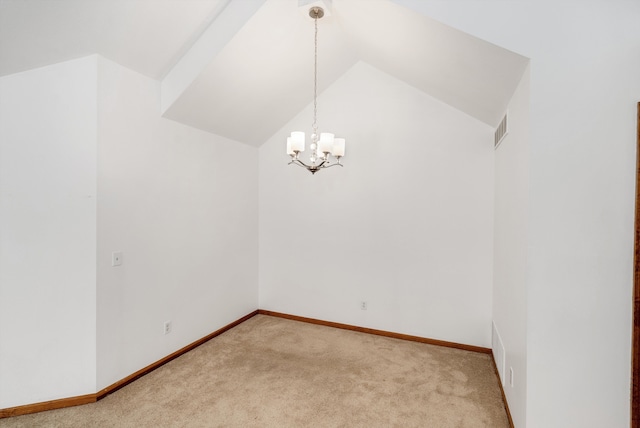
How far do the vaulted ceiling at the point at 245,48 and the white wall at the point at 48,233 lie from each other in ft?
0.83

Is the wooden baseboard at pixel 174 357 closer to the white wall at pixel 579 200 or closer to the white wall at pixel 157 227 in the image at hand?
the white wall at pixel 157 227

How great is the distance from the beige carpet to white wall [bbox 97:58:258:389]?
32cm

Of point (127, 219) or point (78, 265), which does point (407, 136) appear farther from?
point (78, 265)

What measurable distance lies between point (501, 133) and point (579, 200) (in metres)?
1.21

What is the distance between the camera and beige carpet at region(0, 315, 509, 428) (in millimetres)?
2186

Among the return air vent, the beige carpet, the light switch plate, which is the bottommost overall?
the beige carpet

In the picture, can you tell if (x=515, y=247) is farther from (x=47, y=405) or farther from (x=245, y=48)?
(x=47, y=405)

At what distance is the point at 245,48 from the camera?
2.65 meters

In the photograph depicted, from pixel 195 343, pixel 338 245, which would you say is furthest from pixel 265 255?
pixel 195 343

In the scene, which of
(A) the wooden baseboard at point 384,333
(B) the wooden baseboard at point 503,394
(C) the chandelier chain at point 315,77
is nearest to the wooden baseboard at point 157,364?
(A) the wooden baseboard at point 384,333

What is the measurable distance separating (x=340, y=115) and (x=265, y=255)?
216 cm

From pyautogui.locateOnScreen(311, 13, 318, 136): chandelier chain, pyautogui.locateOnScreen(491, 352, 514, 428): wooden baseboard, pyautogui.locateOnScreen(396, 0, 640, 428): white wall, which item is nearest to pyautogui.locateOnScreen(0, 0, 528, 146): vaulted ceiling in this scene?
pyautogui.locateOnScreen(311, 13, 318, 136): chandelier chain

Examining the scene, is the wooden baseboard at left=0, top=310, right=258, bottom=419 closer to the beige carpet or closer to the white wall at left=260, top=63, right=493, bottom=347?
the beige carpet

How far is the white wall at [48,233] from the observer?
2248 millimetres
